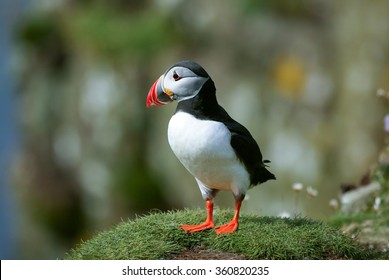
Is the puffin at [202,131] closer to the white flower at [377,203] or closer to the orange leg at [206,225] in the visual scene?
the orange leg at [206,225]

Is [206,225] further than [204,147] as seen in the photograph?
Yes

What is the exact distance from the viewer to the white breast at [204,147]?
13.8 feet

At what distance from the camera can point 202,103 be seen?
4277 millimetres

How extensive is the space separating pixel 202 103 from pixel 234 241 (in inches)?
30.5

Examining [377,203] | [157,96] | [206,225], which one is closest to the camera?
[157,96]

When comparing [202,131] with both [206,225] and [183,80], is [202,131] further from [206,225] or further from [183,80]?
[206,225]

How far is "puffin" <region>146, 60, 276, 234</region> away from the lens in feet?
13.8

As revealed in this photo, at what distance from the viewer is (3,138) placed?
12.8 m

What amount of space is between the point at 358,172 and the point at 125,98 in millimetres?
4060

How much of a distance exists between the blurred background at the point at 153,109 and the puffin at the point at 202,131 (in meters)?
3.24

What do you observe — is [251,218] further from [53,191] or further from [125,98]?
[53,191]

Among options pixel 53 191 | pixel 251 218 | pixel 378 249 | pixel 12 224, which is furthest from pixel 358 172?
pixel 12 224

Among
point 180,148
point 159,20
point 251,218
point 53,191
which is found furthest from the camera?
point 53,191

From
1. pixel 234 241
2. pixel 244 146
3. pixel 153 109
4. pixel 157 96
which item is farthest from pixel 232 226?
pixel 153 109
